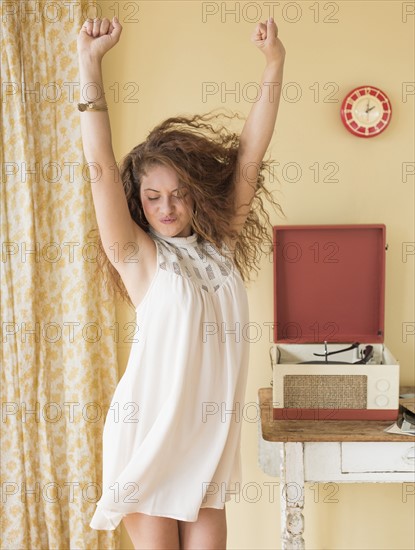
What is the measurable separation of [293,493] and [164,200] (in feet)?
2.93

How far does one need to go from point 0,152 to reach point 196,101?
2.12ft

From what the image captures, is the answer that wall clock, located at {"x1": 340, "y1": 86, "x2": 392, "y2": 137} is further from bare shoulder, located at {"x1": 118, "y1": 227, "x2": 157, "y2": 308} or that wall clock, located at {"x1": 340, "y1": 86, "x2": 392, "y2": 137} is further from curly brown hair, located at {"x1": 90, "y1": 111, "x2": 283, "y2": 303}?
bare shoulder, located at {"x1": 118, "y1": 227, "x2": 157, "y2": 308}

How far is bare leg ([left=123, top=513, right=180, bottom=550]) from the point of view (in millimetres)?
1559

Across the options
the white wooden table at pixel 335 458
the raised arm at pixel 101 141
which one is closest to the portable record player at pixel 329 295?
the white wooden table at pixel 335 458

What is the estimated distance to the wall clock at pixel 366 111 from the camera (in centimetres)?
227

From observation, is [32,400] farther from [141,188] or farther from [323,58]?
[323,58]

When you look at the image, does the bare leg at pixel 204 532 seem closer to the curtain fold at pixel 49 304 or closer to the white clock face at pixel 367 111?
the curtain fold at pixel 49 304

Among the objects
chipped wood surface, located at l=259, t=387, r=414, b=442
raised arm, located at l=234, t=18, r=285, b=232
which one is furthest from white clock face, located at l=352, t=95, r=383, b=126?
chipped wood surface, located at l=259, t=387, r=414, b=442

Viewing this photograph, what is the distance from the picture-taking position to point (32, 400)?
2.27 meters

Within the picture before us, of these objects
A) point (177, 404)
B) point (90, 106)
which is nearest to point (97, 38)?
point (90, 106)

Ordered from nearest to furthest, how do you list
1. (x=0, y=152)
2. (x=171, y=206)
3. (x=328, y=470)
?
1. (x=171, y=206)
2. (x=328, y=470)
3. (x=0, y=152)

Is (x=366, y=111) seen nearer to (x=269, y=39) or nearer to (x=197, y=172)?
(x=269, y=39)

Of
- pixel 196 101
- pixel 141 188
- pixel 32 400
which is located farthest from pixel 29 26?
pixel 32 400

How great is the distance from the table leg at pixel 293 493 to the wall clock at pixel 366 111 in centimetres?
103
